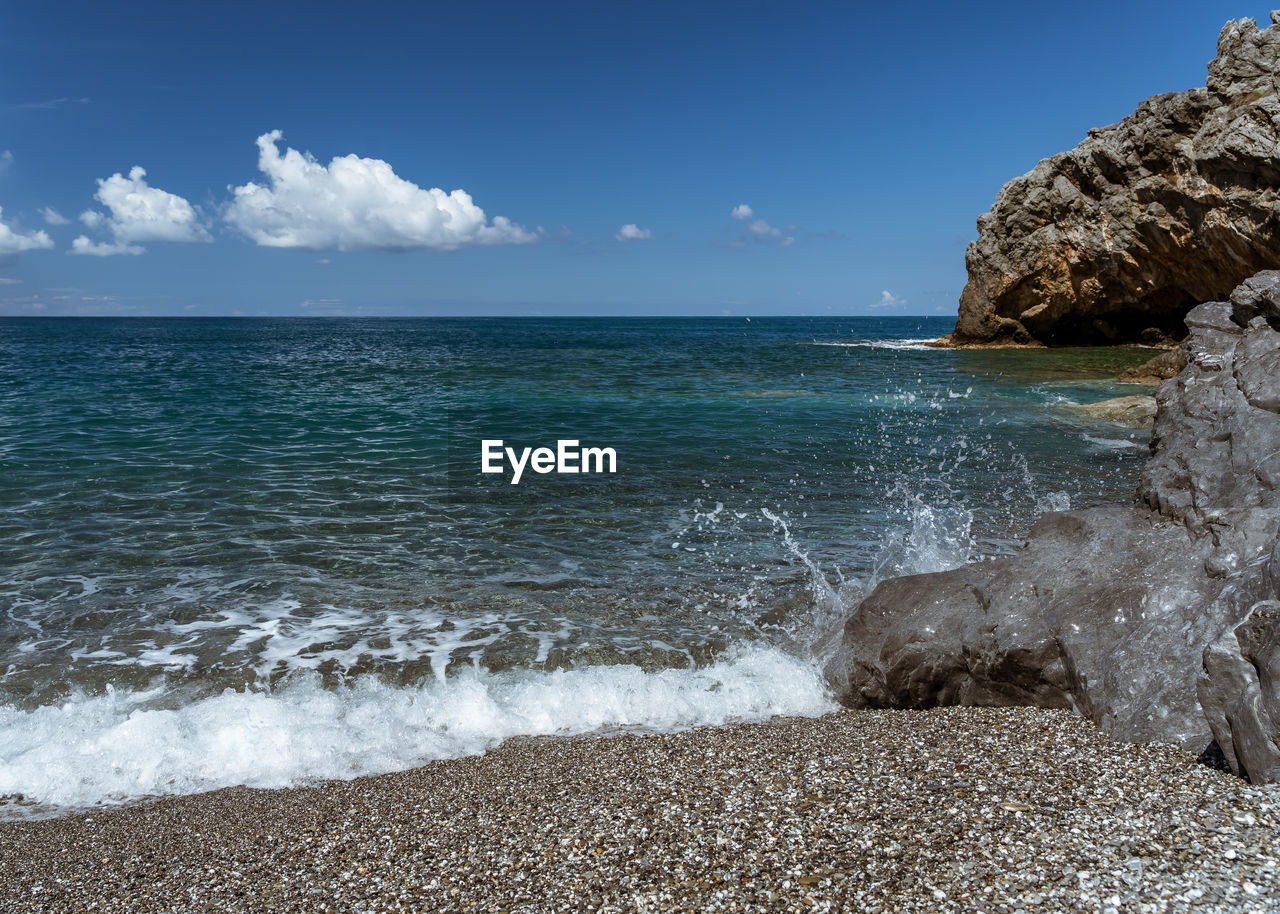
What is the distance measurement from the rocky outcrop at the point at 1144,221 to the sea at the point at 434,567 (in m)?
19.7

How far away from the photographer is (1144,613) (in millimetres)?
5520

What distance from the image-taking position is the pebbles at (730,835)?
344cm

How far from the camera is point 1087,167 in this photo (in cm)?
4241

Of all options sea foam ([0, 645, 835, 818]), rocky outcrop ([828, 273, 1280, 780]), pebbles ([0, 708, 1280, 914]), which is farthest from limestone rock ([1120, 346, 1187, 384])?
pebbles ([0, 708, 1280, 914])

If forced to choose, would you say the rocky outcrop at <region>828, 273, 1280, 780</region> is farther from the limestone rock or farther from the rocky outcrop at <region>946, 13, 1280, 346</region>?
the rocky outcrop at <region>946, 13, 1280, 346</region>

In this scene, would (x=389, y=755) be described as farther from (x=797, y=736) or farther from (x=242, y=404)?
(x=242, y=404)

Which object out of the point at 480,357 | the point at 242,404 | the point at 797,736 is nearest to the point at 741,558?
the point at 797,736

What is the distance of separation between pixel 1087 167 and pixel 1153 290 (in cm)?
761

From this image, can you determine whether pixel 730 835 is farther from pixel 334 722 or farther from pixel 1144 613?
pixel 334 722

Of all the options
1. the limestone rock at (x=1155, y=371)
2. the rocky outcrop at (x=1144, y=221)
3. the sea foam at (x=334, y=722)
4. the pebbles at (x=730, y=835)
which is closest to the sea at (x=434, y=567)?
the sea foam at (x=334, y=722)

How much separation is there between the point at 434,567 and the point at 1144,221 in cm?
4232

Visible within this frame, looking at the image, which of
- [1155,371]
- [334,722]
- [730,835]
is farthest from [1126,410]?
[334,722]

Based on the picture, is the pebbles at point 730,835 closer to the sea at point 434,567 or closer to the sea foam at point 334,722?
the sea foam at point 334,722

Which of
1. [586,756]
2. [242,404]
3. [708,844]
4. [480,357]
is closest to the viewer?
[708,844]
